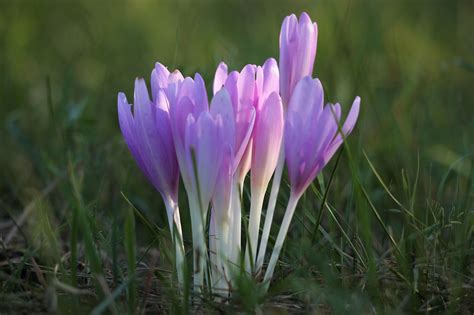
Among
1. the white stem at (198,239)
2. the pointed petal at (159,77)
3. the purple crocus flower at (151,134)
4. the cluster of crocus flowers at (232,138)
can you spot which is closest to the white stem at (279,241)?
the cluster of crocus flowers at (232,138)

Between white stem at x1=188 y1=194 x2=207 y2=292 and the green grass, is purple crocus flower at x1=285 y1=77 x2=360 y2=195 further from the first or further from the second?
white stem at x1=188 y1=194 x2=207 y2=292

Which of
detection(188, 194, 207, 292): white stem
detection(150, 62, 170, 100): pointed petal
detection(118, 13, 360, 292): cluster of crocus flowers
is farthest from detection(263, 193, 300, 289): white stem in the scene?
detection(150, 62, 170, 100): pointed petal

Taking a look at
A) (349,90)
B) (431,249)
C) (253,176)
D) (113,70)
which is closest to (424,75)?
(349,90)

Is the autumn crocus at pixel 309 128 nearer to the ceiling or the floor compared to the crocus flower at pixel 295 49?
nearer to the floor

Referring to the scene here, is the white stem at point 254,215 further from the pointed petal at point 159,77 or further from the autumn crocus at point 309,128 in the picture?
the pointed petal at point 159,77

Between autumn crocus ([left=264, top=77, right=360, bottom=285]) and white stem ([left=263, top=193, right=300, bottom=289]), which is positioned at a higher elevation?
autumn crocus ([left=264, top=77, right=360, bottom=285])

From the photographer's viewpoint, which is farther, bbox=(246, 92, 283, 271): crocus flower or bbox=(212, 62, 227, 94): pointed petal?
bbox=(212, 62, 227, 94): pointed petal

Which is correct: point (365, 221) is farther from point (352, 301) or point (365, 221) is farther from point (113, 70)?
point (113, 70)
